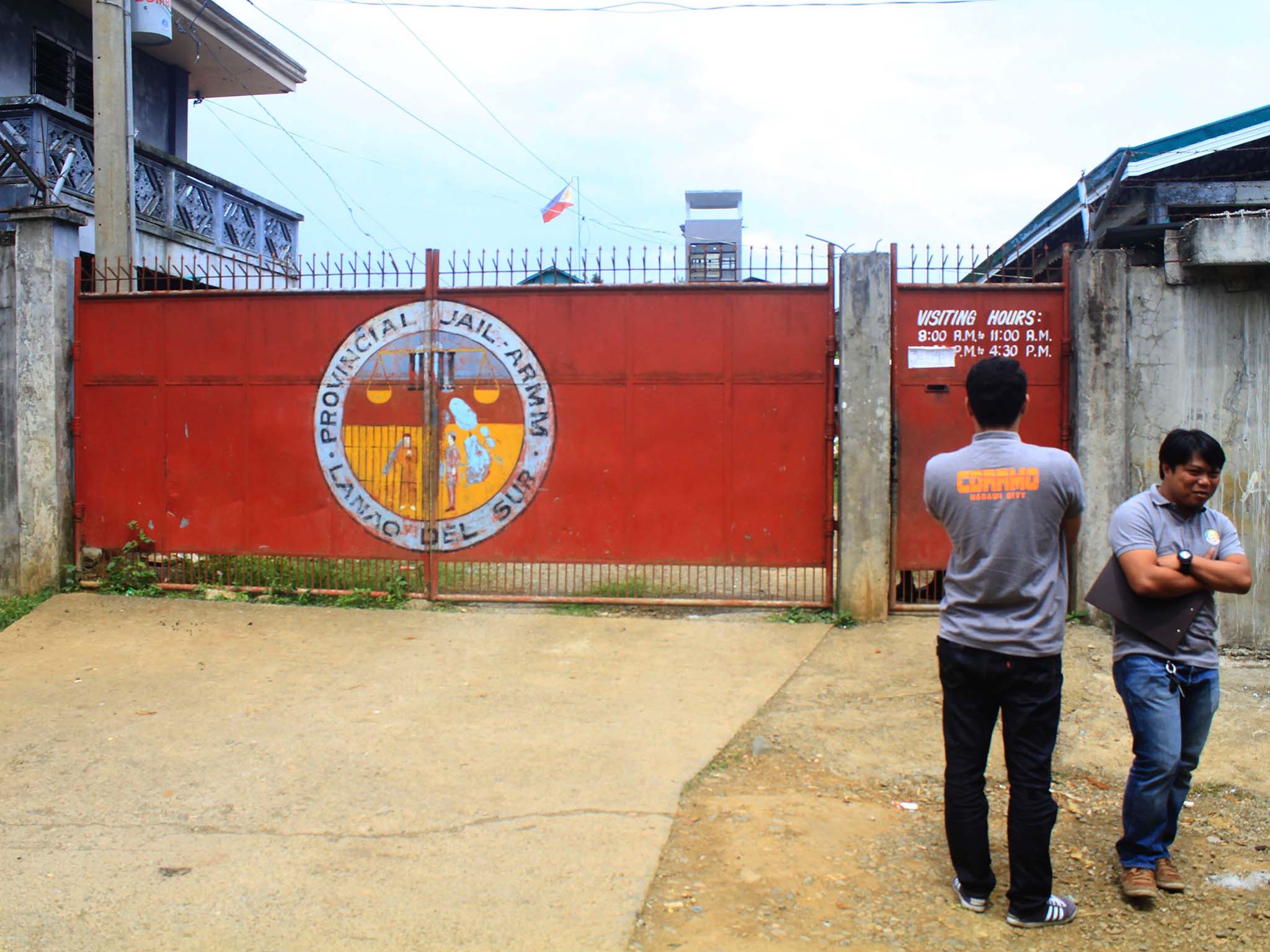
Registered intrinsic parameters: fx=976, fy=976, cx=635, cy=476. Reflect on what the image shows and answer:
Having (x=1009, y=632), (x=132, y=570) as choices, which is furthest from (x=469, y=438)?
(x=1009, y=632)

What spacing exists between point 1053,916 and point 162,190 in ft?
37.1

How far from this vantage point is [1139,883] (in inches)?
126

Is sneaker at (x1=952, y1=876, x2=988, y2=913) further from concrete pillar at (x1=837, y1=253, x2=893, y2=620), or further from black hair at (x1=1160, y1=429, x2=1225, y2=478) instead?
concrete pillar at (x1=837, y1=253, x2=893, y2=620)

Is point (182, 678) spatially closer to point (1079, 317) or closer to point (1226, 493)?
point (1079, 317)

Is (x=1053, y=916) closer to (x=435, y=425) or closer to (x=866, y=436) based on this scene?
(x=866, y=436)

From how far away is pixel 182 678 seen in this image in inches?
226

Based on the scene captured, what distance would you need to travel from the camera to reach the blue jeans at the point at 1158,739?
126 inches

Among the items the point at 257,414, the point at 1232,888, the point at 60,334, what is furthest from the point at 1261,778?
the point at 60,334

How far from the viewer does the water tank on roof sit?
9.16 metres

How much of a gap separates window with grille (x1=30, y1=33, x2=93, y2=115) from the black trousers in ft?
40.6

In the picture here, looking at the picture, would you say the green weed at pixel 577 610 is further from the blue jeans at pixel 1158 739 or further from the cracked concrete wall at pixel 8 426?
the cracked concrete wall at pixel 8 426

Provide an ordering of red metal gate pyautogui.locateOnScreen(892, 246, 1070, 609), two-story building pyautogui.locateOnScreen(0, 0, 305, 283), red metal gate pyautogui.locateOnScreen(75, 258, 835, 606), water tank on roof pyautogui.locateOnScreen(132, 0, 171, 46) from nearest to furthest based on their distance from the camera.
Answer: red metal gate pyautogui.locateOnScreen(892, 246, 1070, 609) → red metal gate pyautogui.locateOnScreen(75, 258, 835, 606) → water tank on roof pyautogui.locateOnScreen(132, 0, 171, 46) → two-story building pyautogui.locateOnScreen(0, 0, 305, 283)

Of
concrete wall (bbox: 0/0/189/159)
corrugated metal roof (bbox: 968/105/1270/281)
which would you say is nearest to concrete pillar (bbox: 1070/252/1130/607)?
corrugated metal roof (bbox: 968/105/1270/281)

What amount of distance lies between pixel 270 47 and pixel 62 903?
41.9 ft
